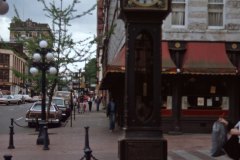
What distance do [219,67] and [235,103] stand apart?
2.08 m

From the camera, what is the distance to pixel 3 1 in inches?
535

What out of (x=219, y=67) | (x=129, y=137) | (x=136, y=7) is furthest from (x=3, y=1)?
(x=219, y=67)

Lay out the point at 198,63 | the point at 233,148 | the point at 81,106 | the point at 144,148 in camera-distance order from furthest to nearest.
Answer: the point at 81,106 → the point at 198,63 → the point at 233,148 → the point at 144,148

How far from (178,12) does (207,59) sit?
9.48 feet

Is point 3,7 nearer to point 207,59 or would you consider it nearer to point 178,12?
point 207,59

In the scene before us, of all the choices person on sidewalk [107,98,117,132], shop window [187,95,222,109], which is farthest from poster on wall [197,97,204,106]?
person on sidewalk [107,98,117,132]

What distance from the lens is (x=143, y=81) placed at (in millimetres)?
13305

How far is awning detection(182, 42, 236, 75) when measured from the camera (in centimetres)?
2711

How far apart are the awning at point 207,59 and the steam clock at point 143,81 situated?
14029 millimetres

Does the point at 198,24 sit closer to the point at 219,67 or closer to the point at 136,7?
the point at 219,67

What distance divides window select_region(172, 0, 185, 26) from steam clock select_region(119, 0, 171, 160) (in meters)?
15.6

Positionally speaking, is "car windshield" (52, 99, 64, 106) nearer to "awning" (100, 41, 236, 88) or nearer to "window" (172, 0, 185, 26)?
"awning" (100, 41, 236, 88)

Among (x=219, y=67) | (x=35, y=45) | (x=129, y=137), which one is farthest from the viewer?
(x=35, y=45)

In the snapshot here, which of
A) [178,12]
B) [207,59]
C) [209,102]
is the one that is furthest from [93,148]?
[178,12]
